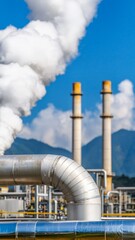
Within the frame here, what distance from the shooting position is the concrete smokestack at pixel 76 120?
57062 millimetres

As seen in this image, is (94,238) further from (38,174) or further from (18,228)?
(38,174)

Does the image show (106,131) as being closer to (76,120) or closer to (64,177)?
(76,120)

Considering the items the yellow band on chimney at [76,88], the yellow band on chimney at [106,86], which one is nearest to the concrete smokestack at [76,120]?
the yellow band on chimney at [76,88]

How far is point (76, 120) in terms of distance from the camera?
188 ft

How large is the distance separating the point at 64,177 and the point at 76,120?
41495 millimetres

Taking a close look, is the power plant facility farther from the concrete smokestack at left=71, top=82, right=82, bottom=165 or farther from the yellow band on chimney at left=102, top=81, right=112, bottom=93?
the yellow band on chimney at left=102, top=81, right=112, bottom=93

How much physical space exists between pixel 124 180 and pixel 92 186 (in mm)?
130492

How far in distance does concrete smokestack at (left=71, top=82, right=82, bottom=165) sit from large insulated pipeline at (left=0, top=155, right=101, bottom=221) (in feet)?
133

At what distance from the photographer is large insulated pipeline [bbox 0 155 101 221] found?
623 inches

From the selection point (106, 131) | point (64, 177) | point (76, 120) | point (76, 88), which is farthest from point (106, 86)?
point (64, 177)

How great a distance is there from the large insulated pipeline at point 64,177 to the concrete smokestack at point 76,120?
4047cm

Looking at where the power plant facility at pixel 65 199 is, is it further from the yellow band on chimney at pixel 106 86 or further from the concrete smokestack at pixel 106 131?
the yellow band on chimney at pixel 106 86

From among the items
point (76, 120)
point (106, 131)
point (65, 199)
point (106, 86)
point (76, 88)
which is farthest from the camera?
point (106, 86)

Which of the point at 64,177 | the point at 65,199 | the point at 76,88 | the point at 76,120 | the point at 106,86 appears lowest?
the point at 65,199
